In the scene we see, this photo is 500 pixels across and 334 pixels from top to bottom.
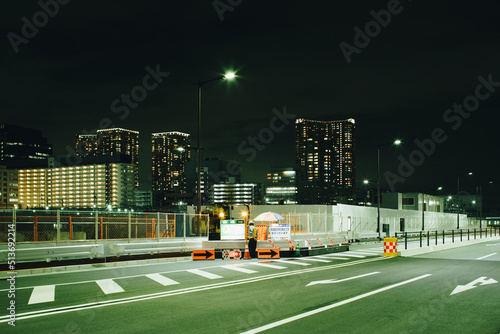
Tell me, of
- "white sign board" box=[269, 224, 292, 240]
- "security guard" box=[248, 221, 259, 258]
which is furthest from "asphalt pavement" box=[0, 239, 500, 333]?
"white sign board" box=[269, 224, 292, 240]

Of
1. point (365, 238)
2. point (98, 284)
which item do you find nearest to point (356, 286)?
point (98, 284)

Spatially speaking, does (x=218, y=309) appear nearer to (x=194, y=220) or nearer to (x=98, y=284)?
(x=98, y=284)

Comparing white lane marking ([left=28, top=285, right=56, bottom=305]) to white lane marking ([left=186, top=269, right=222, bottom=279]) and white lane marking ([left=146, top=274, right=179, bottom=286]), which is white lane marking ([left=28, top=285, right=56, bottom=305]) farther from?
white lane marking ([left=186, top=269, right=222, bottom=279])

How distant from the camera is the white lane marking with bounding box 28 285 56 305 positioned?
10.6 meters

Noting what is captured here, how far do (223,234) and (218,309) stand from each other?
1562 cm

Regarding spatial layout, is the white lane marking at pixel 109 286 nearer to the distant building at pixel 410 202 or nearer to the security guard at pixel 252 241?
the security guard at pixel 252 241

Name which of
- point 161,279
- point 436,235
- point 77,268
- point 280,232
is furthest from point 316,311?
point 436,235

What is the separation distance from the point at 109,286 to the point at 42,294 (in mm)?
1887

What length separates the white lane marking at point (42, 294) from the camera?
10648 millimetres

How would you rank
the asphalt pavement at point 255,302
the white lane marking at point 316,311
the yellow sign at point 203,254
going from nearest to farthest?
the white lane marking at point 316,311
the asphalt pavement at point 255,302
the yellow sign at point 203,254

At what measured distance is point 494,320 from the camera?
844 centimetres

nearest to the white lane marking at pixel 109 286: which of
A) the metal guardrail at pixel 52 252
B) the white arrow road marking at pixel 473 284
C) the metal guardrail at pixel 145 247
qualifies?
the metal guardrail at pixel 52 252

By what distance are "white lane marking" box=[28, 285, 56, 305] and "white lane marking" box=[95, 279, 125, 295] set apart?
4.14 ft

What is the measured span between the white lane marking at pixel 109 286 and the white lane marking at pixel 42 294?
1262mm
